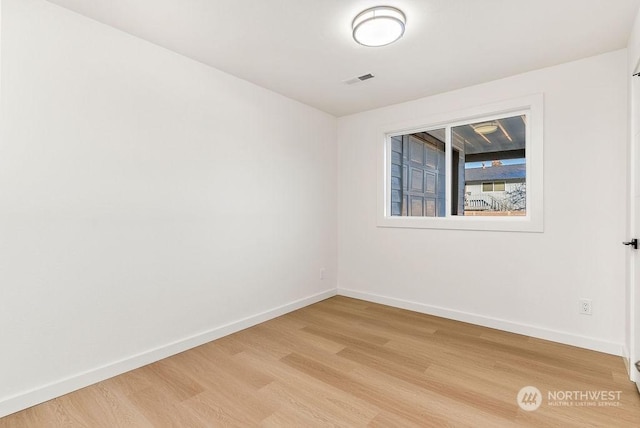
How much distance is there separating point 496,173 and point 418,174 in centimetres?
89

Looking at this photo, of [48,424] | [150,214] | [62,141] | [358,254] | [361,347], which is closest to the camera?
[48,424]

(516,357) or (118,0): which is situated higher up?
(118,0)

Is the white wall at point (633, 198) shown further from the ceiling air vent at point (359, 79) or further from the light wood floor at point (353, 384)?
the ceiling air vent at point (359, 79)

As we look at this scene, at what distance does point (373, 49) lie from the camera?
8.31 feet

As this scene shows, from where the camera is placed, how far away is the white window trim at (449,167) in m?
2.89

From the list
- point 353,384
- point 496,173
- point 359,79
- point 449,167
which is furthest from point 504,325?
point 359,79

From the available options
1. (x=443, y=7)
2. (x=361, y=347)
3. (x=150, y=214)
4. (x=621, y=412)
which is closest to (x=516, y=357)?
(x=621, y=412)

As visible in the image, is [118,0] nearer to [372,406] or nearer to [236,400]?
[236,400]

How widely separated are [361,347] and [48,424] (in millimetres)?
2075

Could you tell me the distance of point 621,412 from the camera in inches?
71.4

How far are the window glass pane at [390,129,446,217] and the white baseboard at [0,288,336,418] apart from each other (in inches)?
79.2
